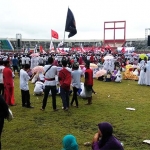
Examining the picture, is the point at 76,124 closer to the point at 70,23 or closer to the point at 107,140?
the point at 107,140

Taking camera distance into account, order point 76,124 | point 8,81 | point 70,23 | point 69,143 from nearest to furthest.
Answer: point 69,143
point 76,124
point 8,81
point 70,23

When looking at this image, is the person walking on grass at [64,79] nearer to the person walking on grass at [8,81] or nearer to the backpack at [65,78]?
the backpack at [65,78]

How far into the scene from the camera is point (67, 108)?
29.1ft

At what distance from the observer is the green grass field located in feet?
19.6

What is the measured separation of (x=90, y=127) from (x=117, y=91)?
6.26m

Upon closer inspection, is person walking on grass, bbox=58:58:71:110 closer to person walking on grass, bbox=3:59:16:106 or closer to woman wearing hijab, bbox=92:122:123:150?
person walking on grass, bbox=3:59:16:106

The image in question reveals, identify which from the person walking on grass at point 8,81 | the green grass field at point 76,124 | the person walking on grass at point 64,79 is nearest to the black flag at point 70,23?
the green grass field at point 76,124

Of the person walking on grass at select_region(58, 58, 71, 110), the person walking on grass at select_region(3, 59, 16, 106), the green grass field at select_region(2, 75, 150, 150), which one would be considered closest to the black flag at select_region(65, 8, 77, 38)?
the green grass field at select_region(2, 75, 150, 150)

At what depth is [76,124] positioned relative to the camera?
735 cm

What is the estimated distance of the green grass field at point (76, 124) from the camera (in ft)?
19.6

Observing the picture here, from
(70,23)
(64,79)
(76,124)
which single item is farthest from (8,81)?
(70,23)

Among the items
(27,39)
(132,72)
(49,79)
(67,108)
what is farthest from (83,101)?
(27,39)

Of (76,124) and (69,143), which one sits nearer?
(69,143)

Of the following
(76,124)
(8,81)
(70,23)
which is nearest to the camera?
(76,124)
